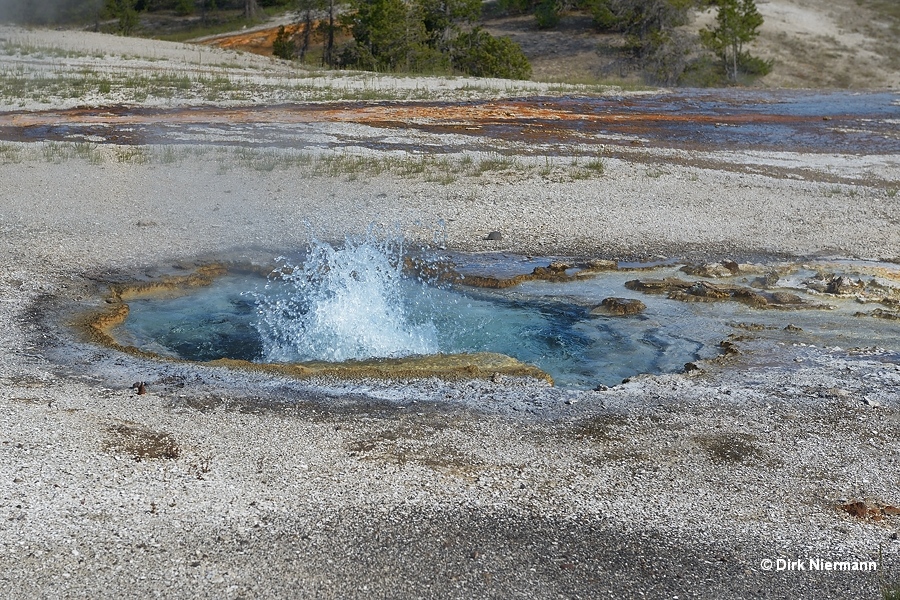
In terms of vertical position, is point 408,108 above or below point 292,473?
above

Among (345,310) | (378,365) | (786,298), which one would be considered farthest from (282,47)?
(378,365)

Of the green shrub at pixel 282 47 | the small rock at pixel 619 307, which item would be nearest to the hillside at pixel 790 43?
the green shrub at pixel 282 47

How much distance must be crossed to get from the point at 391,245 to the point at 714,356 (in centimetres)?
384

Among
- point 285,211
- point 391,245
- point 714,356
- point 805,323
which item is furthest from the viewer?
point 285,211

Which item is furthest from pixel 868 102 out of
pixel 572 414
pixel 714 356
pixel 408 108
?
pixel 572 414

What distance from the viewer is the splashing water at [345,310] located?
7.10m

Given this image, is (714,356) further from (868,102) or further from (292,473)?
(868,102)

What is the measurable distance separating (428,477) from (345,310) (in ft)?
10.3

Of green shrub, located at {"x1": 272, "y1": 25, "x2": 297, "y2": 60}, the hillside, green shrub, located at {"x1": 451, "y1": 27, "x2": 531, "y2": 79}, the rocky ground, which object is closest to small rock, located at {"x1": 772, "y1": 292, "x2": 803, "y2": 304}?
the rocky ground

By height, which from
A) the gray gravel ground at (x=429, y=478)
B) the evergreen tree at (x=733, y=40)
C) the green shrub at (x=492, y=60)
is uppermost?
the evergreen tree at (x=733, y=40)

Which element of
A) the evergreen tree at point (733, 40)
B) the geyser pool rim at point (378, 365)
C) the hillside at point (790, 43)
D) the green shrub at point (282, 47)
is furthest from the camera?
the green shrub at point (282, 47)

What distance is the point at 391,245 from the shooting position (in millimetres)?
9664

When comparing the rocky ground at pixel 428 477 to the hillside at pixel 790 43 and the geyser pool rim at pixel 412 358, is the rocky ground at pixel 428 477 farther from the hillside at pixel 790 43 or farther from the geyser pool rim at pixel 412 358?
the hillside at pixel 790 43

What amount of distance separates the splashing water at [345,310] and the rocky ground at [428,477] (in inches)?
41.5
